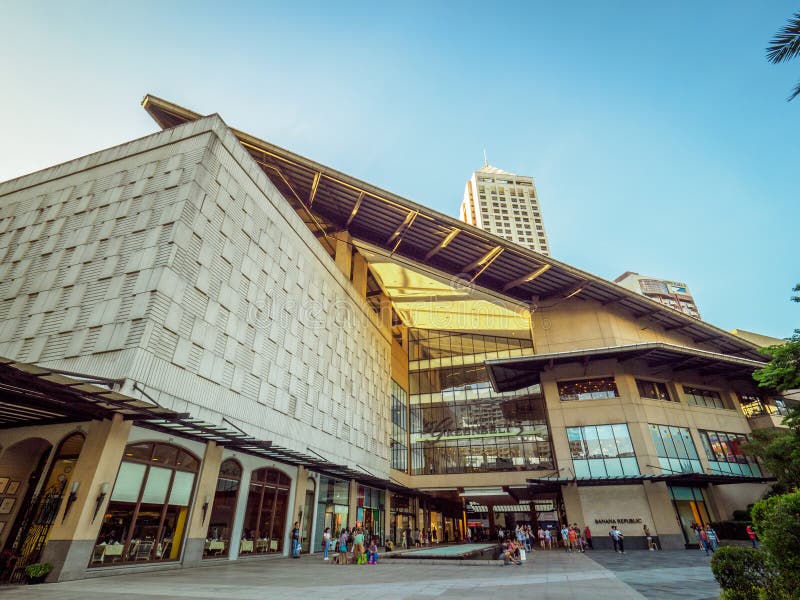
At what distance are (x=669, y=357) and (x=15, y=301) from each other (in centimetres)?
4160

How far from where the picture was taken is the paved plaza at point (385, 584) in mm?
9922

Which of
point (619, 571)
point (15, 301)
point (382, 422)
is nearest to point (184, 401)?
point (15, 301)

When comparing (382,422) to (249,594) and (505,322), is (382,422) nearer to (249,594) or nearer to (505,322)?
(505,322)

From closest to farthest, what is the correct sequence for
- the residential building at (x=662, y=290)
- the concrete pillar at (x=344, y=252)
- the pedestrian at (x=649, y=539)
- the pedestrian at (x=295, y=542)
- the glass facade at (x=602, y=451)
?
1. the pedestrian at (x=295, y=542)
2. the pedestrian at (x=649, y=539)
3. the glass facade at (x=602, y=451)
4. the concrete pillar at (x=344, y=252)
5. the residential building at (x=662, y=290)

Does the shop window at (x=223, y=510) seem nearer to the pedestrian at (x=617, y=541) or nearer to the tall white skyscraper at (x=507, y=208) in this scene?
the pedestrian at (x=617, y=541)

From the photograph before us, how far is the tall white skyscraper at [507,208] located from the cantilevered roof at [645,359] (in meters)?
81.1

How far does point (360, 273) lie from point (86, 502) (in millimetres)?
28251

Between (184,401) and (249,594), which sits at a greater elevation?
(184,401)

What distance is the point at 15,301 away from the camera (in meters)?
19.2

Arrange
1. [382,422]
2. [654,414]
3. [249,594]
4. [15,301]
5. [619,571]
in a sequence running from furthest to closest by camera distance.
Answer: [382,422] < [654,414] < [15,301] < [619,571] < [249,594]


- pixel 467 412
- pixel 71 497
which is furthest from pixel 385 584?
pixel 467 412

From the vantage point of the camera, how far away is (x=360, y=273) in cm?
3919

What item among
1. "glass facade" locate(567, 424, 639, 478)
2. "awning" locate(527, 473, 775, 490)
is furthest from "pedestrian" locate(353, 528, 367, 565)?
"glass facade" locate(567, 424, 639, 478)

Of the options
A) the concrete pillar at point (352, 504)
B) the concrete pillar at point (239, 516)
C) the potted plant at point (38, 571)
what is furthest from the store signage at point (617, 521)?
the potted plant at point (38, 571)
